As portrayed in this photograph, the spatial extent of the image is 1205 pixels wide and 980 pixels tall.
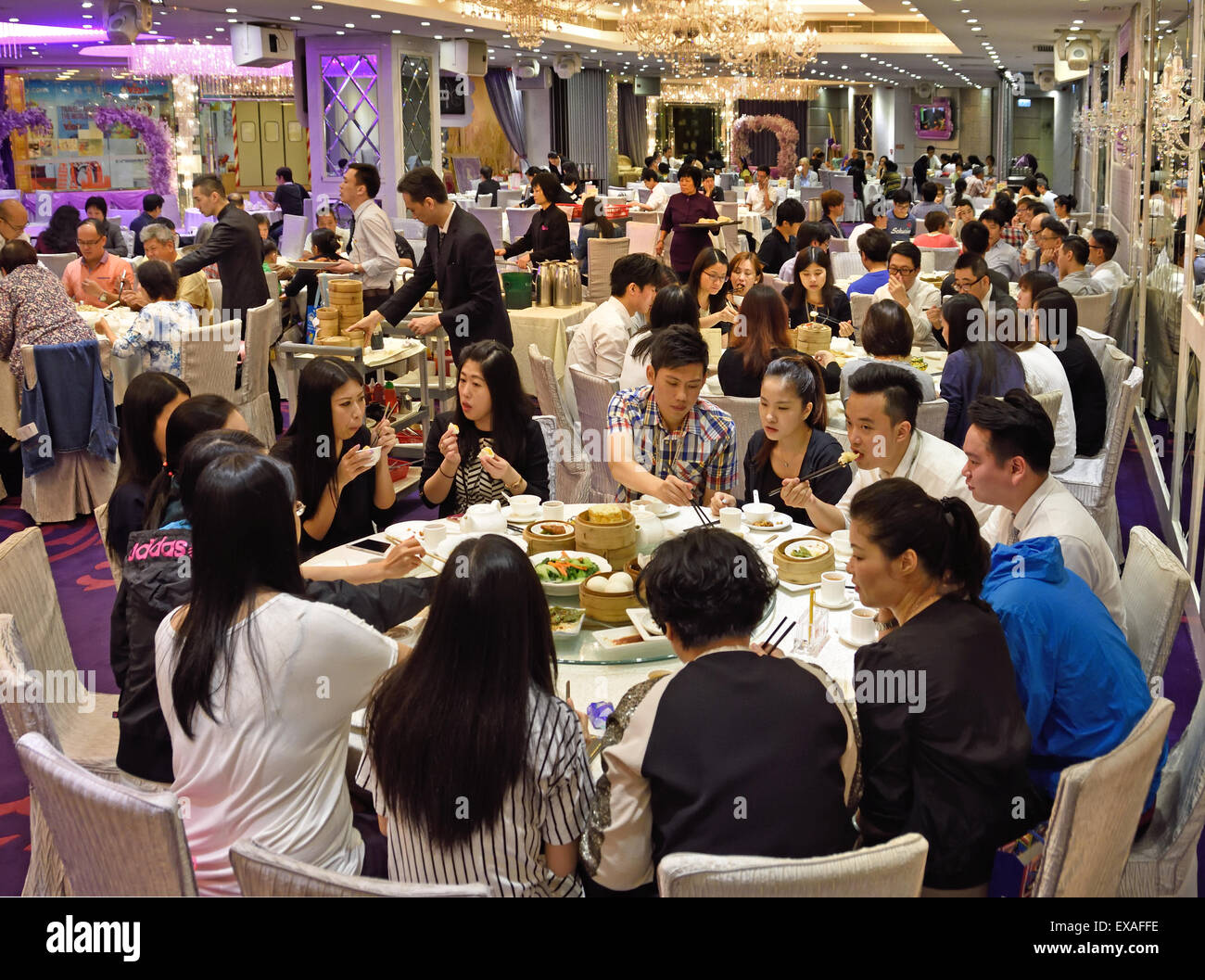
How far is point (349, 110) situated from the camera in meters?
14.5

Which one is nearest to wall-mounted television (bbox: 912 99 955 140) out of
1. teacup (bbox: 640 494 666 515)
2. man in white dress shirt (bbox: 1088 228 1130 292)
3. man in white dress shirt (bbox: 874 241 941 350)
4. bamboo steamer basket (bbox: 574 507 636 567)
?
man in white dress shirt (bbox: 1088 228 1130 292)

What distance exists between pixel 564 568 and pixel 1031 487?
109cm

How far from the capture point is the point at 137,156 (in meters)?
17.4

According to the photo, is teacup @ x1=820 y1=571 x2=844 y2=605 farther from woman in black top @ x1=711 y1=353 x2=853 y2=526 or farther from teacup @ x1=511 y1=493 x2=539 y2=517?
A: teacup @ x1=511 y1=493 x2=539 y2=517

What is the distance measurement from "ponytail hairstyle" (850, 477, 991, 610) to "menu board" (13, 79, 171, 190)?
17.1m

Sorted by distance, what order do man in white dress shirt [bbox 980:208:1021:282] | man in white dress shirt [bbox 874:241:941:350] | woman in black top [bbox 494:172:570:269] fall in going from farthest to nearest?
man in white dress shirt [bbox 980:208:1021:282], woman in black top [bbox 494:172:570:269], man in white dress shirt [bbox 874:241:941:350]

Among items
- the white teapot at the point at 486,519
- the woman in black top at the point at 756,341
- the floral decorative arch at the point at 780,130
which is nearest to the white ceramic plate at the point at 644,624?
the white teapot at the point at 486,519

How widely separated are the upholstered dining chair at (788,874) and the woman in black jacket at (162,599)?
41.0 inches

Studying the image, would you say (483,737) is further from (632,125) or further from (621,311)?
(632,125)

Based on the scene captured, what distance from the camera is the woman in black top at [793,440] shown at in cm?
360

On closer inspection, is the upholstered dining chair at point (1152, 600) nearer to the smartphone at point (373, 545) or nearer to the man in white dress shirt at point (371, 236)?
the smartphone at point (373, 545)

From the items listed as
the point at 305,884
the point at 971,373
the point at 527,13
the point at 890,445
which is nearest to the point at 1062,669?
the point at 890,445

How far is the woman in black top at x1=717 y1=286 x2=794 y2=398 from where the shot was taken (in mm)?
4863
